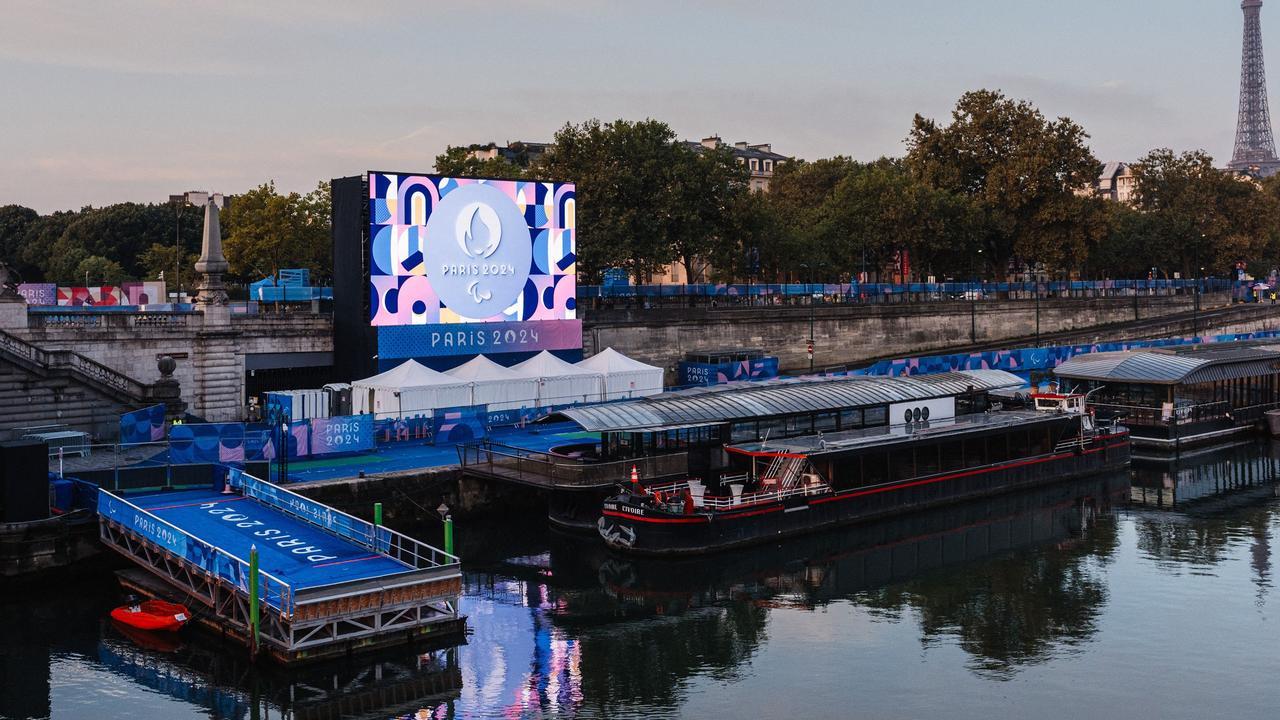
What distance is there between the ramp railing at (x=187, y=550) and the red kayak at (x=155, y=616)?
144cm

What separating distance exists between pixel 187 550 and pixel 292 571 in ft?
11.5

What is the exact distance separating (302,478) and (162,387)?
40.7 feet

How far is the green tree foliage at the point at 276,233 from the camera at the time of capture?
98.6 m

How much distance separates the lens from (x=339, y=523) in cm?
3834

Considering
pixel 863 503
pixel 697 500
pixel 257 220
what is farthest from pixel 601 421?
pixel 257 220

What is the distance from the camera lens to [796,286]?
336 ft

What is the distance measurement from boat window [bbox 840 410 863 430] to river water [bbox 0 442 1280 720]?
5.86m

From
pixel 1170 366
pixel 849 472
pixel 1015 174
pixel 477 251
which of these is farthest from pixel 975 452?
pixel 1015 174

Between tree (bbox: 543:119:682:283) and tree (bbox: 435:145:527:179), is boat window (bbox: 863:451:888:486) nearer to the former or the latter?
tree (bbox: 543:119:682:283)

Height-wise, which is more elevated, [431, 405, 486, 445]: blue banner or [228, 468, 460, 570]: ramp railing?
[431, 405, 486, 445]: blue banner

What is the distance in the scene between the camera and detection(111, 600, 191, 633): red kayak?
3566 cm

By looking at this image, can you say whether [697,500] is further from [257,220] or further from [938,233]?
[938,233]

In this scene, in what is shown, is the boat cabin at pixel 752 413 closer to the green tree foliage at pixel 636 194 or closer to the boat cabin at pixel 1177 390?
the boat cabin at pixel 1177 390

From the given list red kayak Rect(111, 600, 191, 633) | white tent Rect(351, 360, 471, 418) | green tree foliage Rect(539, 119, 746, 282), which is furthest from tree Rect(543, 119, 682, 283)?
red kayak Rect(111, 600, 191, 633)
